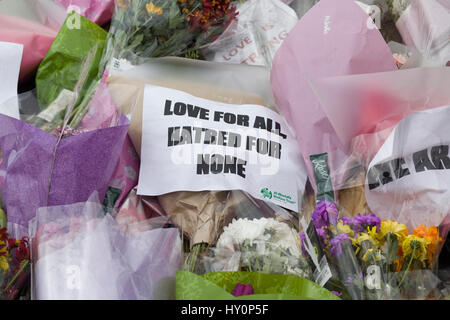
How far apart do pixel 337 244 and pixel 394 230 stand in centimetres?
12

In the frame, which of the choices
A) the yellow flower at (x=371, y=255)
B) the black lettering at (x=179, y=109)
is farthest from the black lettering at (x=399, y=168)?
the black lettering at (x=179, y=109)

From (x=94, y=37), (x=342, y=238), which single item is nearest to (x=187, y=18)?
(x=94, y=37)

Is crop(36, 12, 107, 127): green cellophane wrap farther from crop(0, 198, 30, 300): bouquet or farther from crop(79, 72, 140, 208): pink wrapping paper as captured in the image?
crop(0, 198, 30, 300): bouquet

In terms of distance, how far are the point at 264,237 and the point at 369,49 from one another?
23.2 inches

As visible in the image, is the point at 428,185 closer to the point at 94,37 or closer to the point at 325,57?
the point at 325,57

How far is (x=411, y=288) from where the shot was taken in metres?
0.99

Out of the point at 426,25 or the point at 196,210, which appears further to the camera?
the point at 426,25

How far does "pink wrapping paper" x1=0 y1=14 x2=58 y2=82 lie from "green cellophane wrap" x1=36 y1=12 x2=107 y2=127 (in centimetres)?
3

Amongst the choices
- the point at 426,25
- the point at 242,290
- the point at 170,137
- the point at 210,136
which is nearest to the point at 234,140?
the point at 210,136

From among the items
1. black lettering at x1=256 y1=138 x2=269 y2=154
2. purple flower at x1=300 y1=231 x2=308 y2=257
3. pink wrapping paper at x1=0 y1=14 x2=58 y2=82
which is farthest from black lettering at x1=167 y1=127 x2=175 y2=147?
pink wrapping paper at x1=0 y1=14 x2=58 y2=82

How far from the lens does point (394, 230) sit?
A: 1.06 m

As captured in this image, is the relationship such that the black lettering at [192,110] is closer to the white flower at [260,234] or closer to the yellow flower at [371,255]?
the white flower at [260,234]

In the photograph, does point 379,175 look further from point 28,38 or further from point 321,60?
point 28,38

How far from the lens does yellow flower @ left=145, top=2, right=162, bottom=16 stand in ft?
5.22
